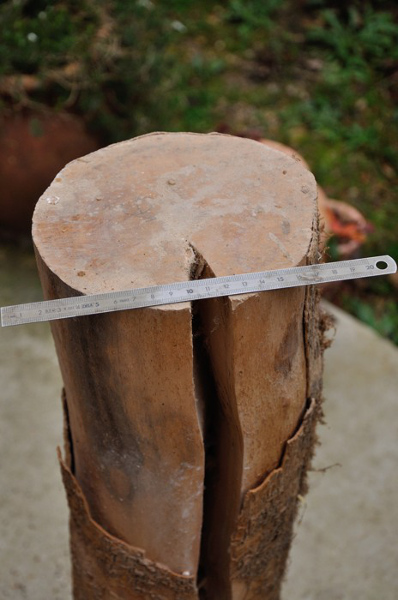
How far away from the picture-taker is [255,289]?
1.29m

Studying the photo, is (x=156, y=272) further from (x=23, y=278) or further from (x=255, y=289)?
(x=23, y=278)

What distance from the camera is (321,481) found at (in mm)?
2785

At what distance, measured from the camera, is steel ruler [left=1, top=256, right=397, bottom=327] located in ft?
4.18

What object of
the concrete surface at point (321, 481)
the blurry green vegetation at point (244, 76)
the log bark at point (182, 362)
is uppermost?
the log bark at point (182, 362)

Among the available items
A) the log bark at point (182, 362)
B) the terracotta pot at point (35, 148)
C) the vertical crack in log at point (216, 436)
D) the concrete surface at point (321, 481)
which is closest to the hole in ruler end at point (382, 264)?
the log bark at point (182, 362)

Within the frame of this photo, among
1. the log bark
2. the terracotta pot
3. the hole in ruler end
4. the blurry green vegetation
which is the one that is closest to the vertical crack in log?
the log bark

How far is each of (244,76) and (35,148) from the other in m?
2.06

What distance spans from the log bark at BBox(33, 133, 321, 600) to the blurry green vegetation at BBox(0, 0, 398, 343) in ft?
6.74

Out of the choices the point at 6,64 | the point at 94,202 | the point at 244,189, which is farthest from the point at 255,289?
the point at 6,64

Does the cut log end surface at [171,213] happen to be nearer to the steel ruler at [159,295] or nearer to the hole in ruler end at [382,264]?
the steel ruler at [159,295]

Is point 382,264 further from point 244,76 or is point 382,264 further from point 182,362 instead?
point 244,76

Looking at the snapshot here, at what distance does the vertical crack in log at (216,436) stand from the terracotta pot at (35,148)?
2.26 metres

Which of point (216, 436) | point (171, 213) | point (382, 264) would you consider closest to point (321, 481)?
point (216, 436)

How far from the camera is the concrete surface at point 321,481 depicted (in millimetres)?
2475
